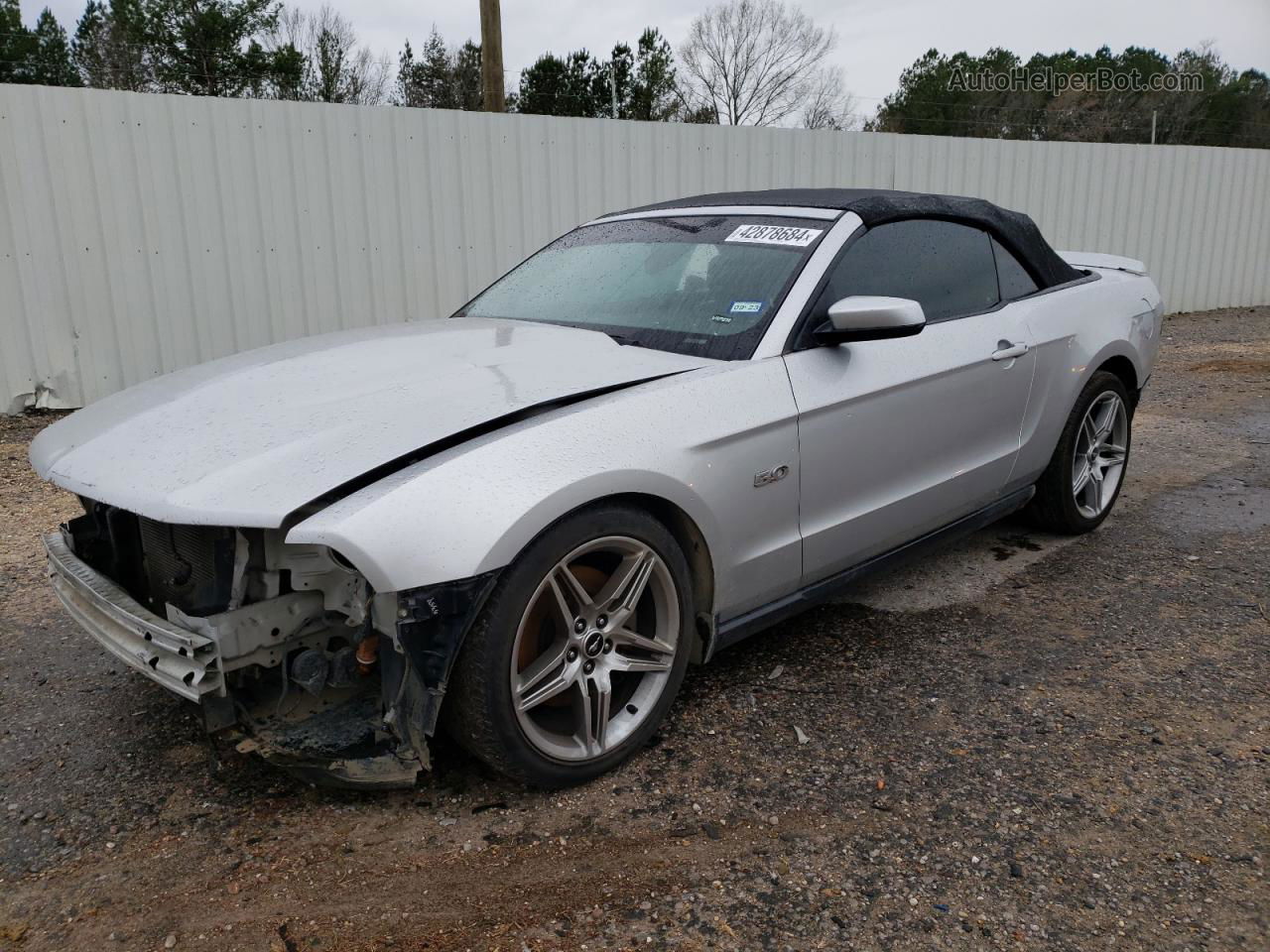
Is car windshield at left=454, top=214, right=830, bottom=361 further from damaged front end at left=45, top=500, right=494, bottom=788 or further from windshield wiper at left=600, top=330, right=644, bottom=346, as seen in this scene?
damaged front end at left=45, top=500, right=494, bottom=788

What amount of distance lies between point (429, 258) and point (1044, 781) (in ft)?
23.3

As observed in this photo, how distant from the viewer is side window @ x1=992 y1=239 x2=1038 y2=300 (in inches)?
158

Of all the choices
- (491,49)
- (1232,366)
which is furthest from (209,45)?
(1232,366)

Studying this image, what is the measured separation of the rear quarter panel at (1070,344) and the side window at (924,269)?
0.89 ft

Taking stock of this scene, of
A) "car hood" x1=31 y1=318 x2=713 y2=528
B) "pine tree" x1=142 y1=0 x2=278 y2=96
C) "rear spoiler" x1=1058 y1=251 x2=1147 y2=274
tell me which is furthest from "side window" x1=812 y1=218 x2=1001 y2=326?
"pine tree" x1=142 y1=0 x2=278 y2=96

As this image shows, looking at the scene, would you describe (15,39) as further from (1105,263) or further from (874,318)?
(874,318)

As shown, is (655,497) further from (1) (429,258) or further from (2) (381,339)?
(1) (429,258)

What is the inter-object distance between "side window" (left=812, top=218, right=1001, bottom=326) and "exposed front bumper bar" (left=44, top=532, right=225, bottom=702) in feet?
6.53

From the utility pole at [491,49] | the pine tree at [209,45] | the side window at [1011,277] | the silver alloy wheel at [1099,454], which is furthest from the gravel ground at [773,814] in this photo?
the pine tree at [209,45]

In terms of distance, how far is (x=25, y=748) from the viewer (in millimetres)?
2900

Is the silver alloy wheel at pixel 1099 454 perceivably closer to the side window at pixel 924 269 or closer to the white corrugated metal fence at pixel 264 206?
the side window at pixel 924 269

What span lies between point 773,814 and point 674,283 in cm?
176

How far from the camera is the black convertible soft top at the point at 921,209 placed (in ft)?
11.6

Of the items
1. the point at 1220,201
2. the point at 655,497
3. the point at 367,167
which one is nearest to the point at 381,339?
the point at 655,497
